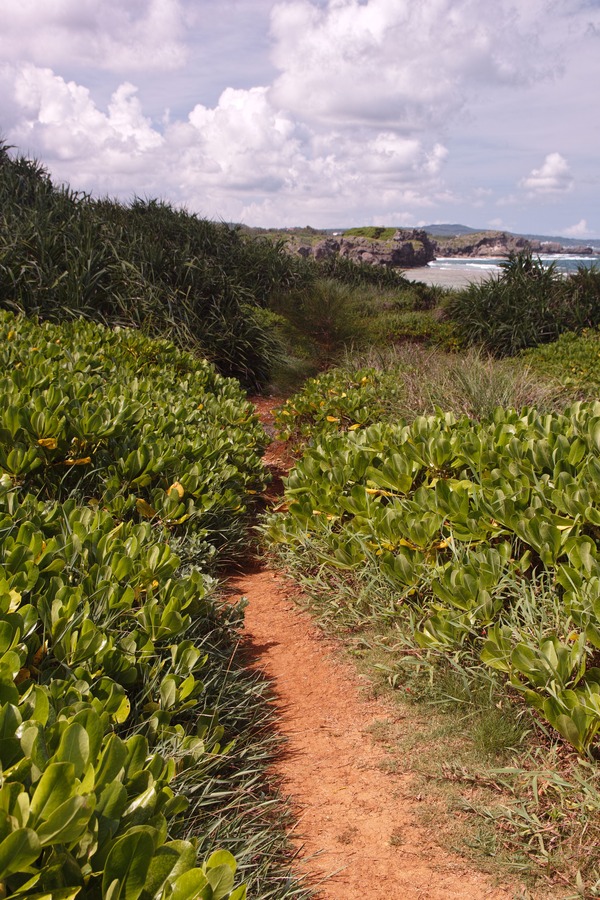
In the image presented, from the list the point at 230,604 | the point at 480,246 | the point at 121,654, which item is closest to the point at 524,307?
the point at 230,604

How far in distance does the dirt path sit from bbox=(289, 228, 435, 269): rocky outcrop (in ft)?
90.4

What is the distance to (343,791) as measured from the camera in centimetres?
226

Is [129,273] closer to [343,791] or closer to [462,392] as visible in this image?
[462,392]

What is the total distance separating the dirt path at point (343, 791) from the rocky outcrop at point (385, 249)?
27547 mm

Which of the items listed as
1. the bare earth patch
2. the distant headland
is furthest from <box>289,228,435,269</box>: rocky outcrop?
the bare earth patch

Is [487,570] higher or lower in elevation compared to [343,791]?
higher

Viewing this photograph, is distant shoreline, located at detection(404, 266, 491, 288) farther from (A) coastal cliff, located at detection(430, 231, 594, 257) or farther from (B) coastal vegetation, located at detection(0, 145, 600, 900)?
(A) coastal cliff, located at detection(430, 231, 594, 257)

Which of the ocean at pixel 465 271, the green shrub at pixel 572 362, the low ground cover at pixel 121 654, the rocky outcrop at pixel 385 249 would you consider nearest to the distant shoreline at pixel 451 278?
the ocean at pixel 465 271

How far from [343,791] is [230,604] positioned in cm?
135

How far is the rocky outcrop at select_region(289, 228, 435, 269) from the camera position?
1287 inches

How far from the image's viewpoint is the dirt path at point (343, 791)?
6.25 feet

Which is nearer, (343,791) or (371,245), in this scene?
(343,791)

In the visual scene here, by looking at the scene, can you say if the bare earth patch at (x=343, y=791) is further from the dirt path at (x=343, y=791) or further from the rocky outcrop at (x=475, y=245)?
the rocky outcrop at (x=475, y=245)

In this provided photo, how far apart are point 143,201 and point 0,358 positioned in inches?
310
